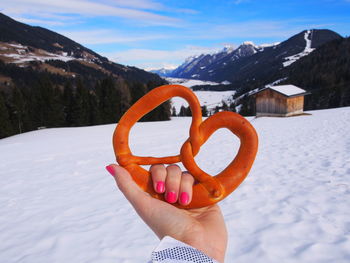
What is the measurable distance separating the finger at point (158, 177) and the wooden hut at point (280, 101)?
113 ft

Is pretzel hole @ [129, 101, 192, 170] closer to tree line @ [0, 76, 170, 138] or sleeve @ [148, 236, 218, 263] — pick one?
sleeve @ [148, 236, 218, 263]

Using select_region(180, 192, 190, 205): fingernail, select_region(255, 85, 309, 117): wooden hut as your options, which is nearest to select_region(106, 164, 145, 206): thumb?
select_region(180, 192, 190, 205): fingernail

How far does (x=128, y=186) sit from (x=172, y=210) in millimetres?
437

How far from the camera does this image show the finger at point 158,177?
6.81ft

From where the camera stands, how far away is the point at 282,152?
10188mm

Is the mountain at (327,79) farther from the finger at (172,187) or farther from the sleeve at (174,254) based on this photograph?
the sleeve at (174,254)

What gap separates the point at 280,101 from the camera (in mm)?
33844

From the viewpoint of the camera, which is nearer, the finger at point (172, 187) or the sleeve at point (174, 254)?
the sleeve at point (174, 254)

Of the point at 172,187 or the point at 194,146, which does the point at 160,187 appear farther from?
the point at 194,146

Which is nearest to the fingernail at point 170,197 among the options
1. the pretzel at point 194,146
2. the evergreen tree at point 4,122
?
the pretzel at point 194,146

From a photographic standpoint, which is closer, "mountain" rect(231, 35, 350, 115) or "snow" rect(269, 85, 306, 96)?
"snow" rect(269, 85, 306, 96)

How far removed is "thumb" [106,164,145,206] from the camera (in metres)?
2.06

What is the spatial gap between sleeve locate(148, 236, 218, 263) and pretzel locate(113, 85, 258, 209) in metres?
0.60

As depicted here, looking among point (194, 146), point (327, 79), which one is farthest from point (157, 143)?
point (327, 79)
